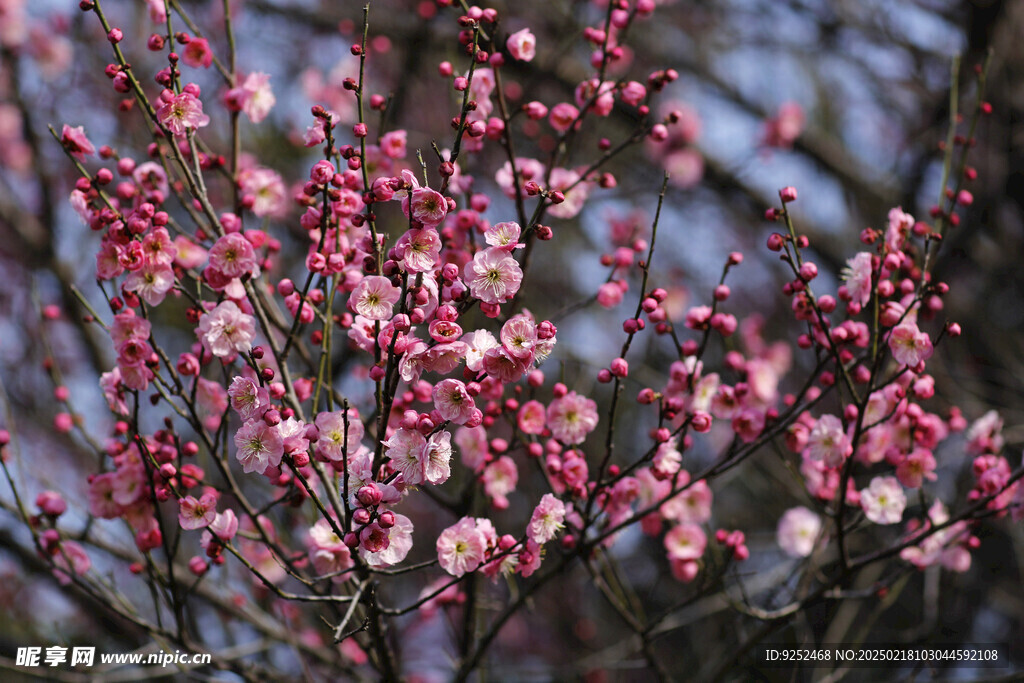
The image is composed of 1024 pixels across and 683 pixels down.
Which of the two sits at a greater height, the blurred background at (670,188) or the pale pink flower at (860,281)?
the blurred background at (670,188)

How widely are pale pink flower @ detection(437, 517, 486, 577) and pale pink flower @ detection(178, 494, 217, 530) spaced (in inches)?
21.5

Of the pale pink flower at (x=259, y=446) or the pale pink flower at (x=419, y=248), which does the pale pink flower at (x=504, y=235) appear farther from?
the pale pink flower at (x=259, y=446)

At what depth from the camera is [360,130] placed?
5.81ft

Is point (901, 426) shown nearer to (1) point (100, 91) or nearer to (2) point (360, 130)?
(2) point (360, 130)

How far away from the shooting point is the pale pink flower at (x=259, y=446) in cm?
168

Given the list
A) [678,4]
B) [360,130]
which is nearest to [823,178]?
[678,4]

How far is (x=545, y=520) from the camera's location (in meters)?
1.85

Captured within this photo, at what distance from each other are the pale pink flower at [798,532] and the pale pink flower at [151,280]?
2413mm

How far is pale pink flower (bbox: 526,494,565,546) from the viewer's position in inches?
72.2

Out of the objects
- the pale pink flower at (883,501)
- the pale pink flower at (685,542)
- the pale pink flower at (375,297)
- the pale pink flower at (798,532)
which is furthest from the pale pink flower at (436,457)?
the pale pink flower at (798,532)

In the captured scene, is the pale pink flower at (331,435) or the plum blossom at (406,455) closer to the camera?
the plum blossom at (406,455)

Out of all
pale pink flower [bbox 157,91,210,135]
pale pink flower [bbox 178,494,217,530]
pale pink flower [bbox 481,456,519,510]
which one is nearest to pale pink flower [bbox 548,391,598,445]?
pale pink flower [bbox 481,456,519,510]

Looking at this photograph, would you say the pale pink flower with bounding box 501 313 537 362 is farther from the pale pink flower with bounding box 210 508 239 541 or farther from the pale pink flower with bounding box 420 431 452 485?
the pale pink flower with bounding box 210 508 239 541

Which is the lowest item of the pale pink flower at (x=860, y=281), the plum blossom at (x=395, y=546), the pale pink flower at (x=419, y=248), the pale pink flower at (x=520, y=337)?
the plum blossom at (x=395, y=546)
